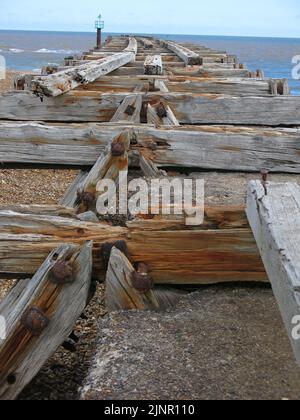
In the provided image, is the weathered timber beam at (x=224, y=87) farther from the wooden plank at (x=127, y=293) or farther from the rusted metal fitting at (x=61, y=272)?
the rusted metal fitting at (x=61, y=272)

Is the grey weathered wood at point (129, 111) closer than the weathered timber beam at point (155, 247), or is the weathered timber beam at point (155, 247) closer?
the weathered timber beam at point (155, 247)

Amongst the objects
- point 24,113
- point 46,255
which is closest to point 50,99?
point 24,113

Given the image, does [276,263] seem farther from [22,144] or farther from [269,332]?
[22,144]

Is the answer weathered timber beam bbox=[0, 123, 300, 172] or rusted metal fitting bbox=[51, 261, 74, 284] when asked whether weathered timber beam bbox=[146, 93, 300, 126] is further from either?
rusted metal fitting bbox=[51, 261, 74, 284]

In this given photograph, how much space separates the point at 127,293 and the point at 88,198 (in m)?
0.94

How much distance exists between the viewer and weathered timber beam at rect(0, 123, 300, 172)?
3.88m

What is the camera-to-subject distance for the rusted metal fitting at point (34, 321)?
2449 mm

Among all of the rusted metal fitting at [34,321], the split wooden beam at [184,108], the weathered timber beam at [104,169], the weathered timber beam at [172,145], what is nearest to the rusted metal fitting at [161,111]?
the split wooden beam at [184,108]

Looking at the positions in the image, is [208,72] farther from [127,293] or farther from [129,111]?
[127,293]

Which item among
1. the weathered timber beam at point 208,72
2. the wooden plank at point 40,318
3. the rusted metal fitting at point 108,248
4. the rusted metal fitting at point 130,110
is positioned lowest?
the wooden plank at point 40,318

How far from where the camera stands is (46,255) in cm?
263

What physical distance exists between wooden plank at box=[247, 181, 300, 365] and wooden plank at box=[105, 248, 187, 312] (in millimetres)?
522

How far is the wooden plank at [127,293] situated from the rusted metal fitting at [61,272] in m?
0.18
